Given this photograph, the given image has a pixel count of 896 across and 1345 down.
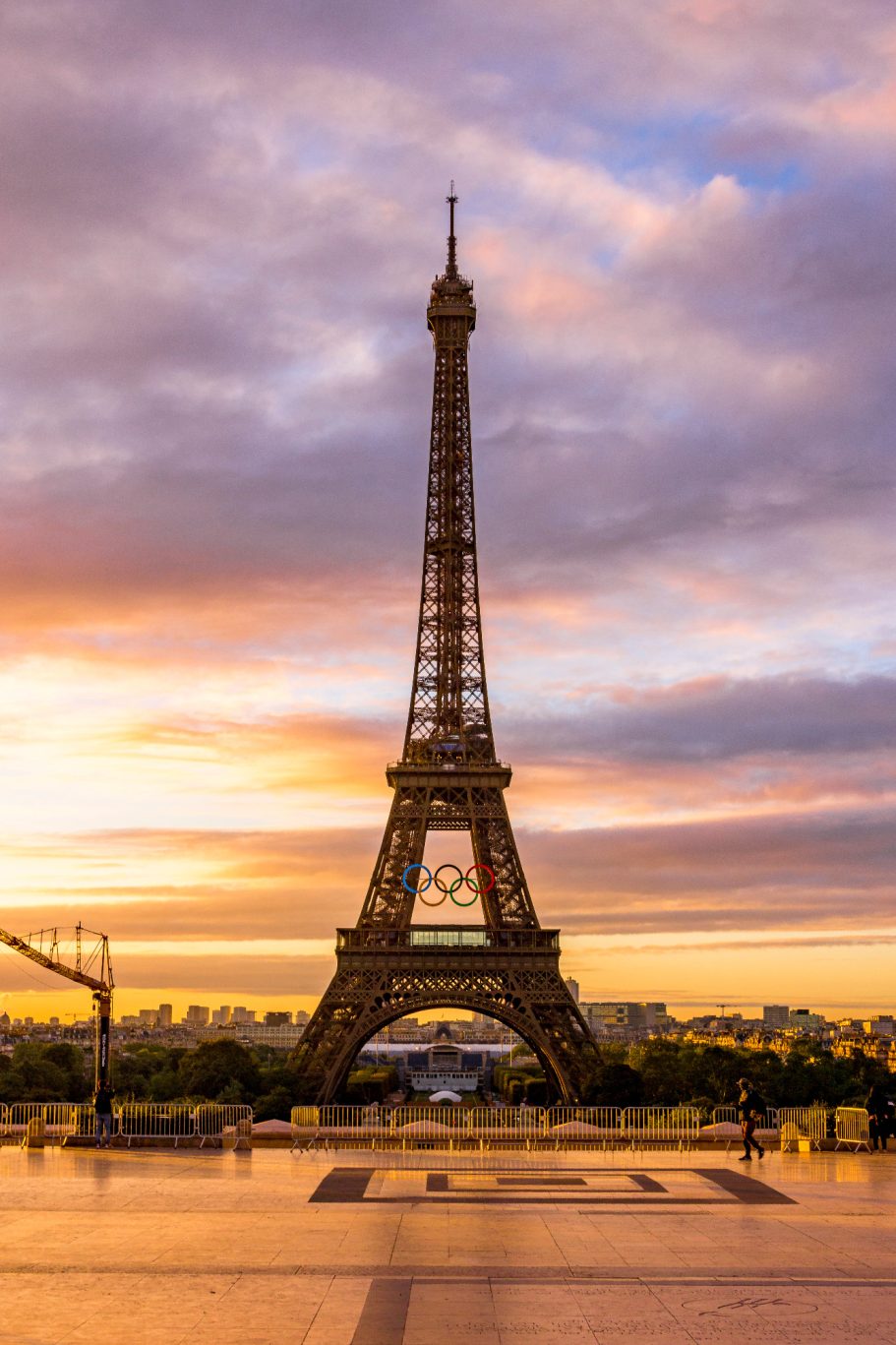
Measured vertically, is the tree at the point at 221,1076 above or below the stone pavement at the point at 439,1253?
below

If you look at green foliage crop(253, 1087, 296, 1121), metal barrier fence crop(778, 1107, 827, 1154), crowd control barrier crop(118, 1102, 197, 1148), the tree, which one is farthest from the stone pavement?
the tree

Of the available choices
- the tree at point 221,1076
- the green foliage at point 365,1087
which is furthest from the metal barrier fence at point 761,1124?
the green foliage at point 365,1087

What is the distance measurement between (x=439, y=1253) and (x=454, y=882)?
7707 cm

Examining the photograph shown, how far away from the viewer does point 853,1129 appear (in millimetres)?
44906

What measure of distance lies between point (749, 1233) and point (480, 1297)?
7.81 m

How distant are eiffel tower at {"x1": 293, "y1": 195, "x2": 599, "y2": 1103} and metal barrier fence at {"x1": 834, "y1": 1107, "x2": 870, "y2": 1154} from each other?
49.3 meters

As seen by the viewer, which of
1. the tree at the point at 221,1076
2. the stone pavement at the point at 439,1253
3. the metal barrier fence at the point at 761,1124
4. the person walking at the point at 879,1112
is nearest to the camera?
the stone pavement at the point at 439,1253

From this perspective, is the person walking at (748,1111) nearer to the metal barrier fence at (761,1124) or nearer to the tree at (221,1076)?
the metal barrier fence at (761,1124)

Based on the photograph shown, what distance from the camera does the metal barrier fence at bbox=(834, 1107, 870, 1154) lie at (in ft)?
144

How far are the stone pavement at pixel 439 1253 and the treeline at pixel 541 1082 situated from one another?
57397mm

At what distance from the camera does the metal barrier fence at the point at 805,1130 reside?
44.8m

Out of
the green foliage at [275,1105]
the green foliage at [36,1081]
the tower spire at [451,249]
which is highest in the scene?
the tower spire at [451,249]

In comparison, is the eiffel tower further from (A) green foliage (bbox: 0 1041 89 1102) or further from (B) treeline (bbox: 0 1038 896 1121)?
(A) green foliage (bbox: 0 1041 89 1102)

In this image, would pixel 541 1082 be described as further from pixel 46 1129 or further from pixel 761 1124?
pixel 46 1129
